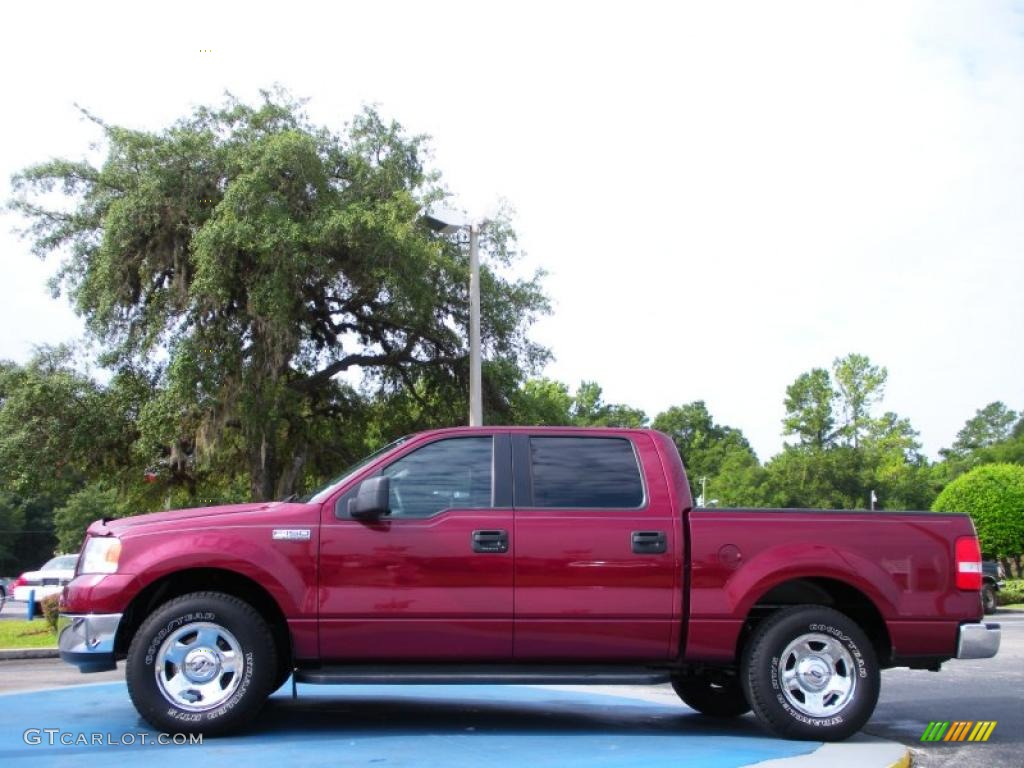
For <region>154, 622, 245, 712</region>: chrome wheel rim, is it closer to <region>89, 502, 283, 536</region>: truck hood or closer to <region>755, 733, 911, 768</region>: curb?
<region>89, 502, 283, 536</region>: truck hood

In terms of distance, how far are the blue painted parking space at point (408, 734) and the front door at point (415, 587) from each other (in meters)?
0.57

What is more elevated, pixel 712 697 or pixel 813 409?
pixel 813 409

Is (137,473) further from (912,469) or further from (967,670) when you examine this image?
(912,469)

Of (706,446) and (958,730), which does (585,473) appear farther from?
(706,446)

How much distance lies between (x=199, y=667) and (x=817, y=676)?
3778 mm

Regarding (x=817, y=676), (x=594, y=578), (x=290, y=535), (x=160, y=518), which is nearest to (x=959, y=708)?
(x=817, y=676)

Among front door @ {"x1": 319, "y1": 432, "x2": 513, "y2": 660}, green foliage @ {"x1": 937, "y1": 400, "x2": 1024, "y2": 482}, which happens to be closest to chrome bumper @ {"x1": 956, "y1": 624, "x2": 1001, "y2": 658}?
front door @ {"x1": 319, "y1": 432, "x2": 513, "y2": 660}

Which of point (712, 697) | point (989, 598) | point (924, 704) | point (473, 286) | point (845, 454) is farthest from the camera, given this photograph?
point (845, 454)

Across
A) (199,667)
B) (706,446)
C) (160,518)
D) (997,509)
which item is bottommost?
(199,667)

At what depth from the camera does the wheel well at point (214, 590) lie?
22.0 ft

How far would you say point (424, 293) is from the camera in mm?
21172

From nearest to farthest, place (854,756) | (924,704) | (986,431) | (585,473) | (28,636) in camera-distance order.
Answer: (854,756) < (585,473) < (924,704) < (28,636) < (986,431)

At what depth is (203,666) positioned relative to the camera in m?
6.46

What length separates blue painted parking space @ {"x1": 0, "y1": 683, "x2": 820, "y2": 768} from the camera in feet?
19.6
